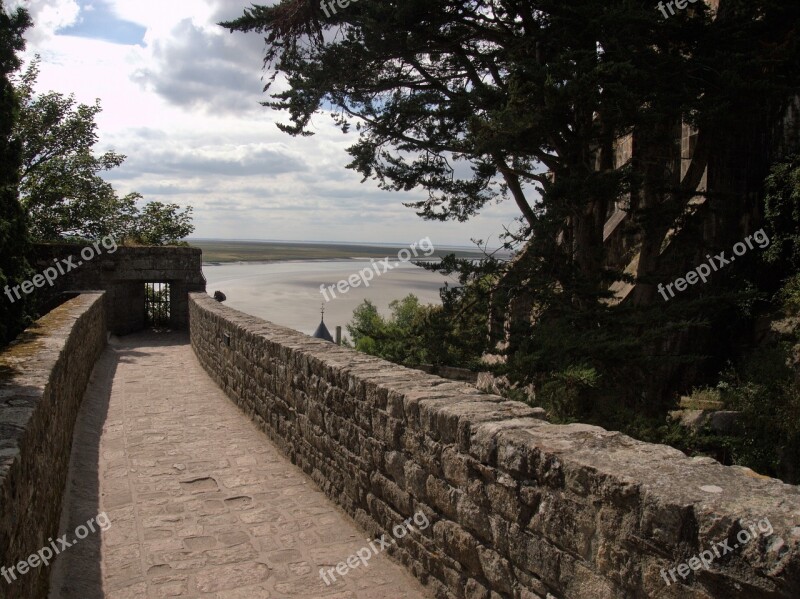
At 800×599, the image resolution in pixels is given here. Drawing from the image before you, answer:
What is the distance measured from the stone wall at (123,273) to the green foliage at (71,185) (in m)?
6.48

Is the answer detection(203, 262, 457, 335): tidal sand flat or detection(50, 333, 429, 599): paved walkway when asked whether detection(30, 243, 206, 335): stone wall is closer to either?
detection(50, 333, 429, 599): paved walkway

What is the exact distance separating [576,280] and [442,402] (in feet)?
19.3

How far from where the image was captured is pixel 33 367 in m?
4.59

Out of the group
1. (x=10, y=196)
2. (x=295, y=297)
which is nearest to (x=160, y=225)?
(x=10, y=196)

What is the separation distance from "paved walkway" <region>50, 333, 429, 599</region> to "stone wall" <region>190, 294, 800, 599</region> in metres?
0.28

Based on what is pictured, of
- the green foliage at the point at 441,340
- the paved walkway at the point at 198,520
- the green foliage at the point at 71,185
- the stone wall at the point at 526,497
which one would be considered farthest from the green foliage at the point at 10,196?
the green foliage at the point at 71,185

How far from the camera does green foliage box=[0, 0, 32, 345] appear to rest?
26.2 feet

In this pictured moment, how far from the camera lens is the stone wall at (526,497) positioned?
1857mm

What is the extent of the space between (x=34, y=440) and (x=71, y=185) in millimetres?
24459

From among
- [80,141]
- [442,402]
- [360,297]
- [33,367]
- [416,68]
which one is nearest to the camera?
[442,402]

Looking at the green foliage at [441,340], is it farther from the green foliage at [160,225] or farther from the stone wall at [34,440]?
the green foliage at [160,225]

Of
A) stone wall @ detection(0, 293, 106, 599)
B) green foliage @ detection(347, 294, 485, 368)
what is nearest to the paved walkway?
stone wall @ detection(0, 293, 106, 599)

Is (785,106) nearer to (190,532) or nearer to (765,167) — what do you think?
(765,167)

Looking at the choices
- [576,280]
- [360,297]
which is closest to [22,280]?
[576,280]
